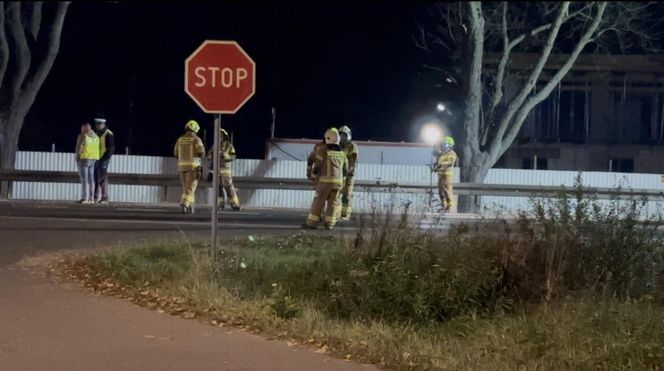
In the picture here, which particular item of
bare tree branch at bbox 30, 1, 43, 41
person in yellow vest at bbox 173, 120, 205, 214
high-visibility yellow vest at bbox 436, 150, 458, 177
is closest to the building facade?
high-visibility yellow vest at bbox 436, 150, 458, 177

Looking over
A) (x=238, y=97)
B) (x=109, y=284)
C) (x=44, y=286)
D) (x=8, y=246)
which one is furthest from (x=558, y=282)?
(x=8, y=246)

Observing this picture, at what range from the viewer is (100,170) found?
18.3 m

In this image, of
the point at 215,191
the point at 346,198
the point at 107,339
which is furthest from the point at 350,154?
the point at 107,339

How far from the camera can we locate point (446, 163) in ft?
60.8

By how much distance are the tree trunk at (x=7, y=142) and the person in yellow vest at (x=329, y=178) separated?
959 centimetres

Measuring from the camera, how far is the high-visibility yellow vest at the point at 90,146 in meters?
17.8

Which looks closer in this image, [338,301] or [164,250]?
[338,301]

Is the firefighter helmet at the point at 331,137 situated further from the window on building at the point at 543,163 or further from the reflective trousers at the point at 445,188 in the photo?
the window on building at the point at 543,163

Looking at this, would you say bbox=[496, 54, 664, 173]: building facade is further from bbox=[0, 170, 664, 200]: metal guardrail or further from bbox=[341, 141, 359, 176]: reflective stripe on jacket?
bbox=[341, 141, 359, 176]: reflective stripe on jacket

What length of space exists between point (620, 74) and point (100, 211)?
801 inches

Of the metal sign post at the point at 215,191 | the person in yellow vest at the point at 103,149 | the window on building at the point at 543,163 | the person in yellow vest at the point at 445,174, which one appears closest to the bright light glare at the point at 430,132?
the window on building at the point at 543,163

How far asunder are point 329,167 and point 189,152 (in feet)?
10.5

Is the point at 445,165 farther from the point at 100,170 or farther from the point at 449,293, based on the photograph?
the point at 449,293

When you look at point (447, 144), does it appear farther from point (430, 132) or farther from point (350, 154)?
point (430, 132)
